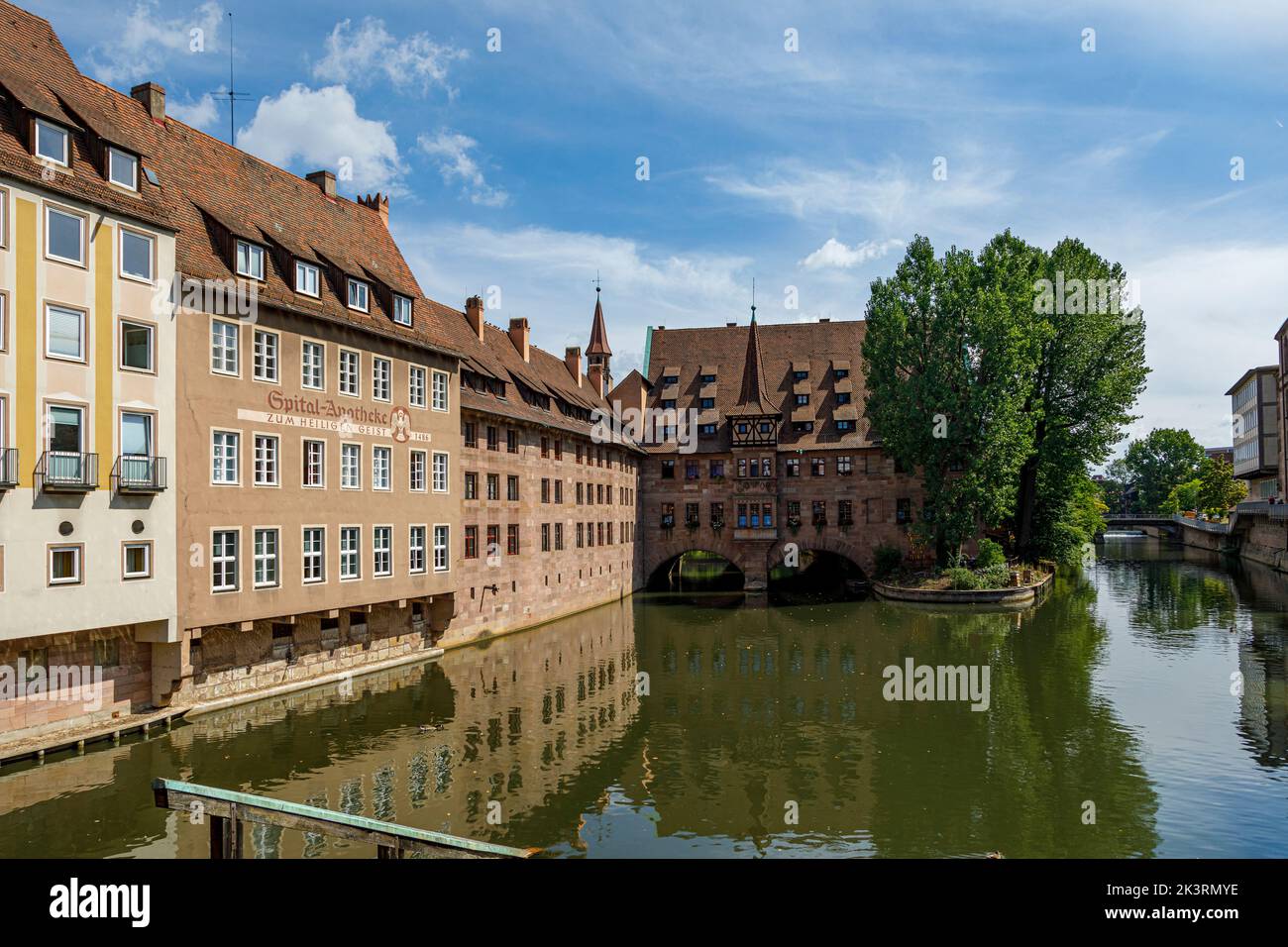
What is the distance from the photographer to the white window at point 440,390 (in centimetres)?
3538

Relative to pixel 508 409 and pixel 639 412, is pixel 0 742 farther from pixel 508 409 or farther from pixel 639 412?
pixel 639 412

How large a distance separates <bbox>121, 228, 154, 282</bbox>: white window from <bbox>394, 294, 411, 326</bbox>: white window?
10.5 meters

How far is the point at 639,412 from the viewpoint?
66500 mm

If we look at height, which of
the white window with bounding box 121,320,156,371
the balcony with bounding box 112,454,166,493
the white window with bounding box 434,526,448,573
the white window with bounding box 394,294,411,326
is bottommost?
the white window with bounding box 434,526,448,573

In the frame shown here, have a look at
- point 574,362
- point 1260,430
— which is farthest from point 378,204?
point 1260,430

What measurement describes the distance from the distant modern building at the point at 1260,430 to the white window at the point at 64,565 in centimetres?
10221

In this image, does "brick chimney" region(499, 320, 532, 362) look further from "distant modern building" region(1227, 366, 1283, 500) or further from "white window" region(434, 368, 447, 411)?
"distant modern building" region(1227, 366, 1283, 500)

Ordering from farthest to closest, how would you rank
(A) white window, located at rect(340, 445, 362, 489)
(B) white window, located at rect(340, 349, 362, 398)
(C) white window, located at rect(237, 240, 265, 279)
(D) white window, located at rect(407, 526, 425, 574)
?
(D) white window, located at rect(407, 526, 425, 574) → (B) white window, located at rect(340, 349, 362, 398) → (A) white window, located at rect(340, 445, 362, 489) → (C) white window, located at rect(237, 240, 265, 279)

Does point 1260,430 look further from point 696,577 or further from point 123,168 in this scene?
point 123,168

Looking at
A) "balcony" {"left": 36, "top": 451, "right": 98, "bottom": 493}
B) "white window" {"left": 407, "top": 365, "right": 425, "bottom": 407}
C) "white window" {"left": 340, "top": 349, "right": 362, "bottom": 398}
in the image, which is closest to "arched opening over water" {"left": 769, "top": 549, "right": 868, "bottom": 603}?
"white window" {"left": 407, "top": 365, "right": 425, "bottom": 407}

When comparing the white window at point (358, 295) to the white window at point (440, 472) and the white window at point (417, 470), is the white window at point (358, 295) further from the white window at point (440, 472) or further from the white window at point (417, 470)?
the white window at point (440, 472)

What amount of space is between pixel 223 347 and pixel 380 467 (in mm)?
7402

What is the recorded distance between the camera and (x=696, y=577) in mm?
75938

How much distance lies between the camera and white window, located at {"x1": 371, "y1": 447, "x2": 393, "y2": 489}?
1246 inches
